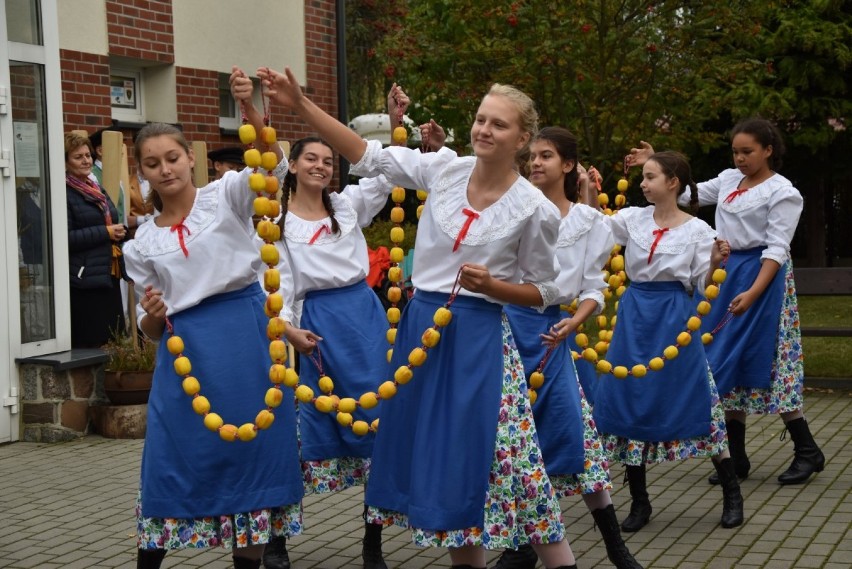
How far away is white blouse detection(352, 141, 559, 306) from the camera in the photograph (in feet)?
14.5

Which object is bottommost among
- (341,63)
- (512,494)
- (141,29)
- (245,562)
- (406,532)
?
(406,532)

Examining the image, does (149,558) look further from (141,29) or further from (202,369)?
(141,29)

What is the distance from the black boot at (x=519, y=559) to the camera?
5.64 metres

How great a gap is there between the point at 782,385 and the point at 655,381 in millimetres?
1342

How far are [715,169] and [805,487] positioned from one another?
49.9ft

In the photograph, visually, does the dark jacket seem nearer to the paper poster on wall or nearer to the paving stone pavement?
the paper poster on wall

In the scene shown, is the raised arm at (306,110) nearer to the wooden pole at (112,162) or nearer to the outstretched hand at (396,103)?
the outstretched hand at (396,103)

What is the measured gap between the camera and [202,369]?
476 centimetres

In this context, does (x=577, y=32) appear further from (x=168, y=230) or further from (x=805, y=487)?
(x=168, y=230)

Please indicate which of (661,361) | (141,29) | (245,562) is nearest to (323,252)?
(245,562)

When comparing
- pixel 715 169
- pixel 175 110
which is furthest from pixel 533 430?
pixel 715 169

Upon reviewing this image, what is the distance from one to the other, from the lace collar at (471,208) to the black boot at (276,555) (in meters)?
2.08

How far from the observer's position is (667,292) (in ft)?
21.8

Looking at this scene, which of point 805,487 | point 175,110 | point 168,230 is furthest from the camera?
point 175,110
